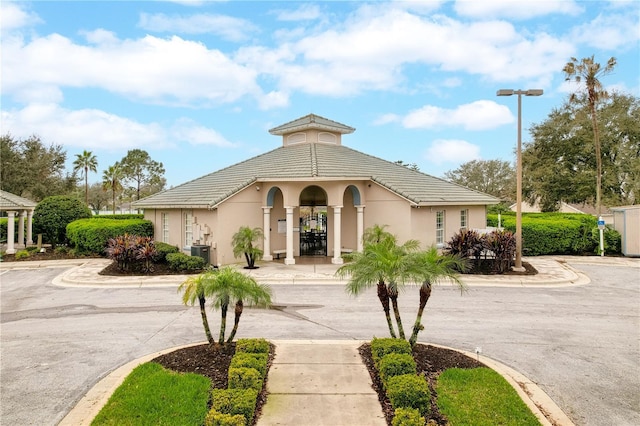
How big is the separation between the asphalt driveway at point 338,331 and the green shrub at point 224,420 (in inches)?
89.6

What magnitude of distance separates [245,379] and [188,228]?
15.3 meters

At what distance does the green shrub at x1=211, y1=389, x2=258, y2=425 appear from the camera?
493cm

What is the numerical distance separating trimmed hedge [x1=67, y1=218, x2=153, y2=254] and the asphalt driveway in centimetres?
597

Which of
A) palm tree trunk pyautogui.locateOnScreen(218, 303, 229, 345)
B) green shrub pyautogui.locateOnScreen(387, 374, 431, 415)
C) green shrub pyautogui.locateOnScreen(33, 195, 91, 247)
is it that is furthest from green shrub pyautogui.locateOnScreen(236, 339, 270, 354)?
green shrub pyautogui.locateOnScreen(33, 195, 91, 247)

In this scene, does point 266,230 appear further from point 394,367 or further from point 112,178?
point 112,178

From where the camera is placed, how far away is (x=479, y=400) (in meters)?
5.54

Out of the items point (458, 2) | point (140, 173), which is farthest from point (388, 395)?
point (140, 173)

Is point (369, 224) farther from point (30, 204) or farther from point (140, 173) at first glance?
point (140, 173)

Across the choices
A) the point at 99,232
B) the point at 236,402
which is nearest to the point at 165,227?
the point at 99,232

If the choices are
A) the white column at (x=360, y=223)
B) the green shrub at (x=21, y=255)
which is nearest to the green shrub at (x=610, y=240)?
the white column at (x=360, y=223)

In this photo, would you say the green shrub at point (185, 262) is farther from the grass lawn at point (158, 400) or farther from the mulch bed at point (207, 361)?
the grass lawn at point (158, 400)

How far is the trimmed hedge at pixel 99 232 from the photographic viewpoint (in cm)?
2052

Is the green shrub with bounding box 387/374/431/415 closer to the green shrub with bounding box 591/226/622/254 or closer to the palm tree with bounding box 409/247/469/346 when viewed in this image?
the palm tree with bounding box 409/247/469/346

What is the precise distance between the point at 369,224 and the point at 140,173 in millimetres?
50496
